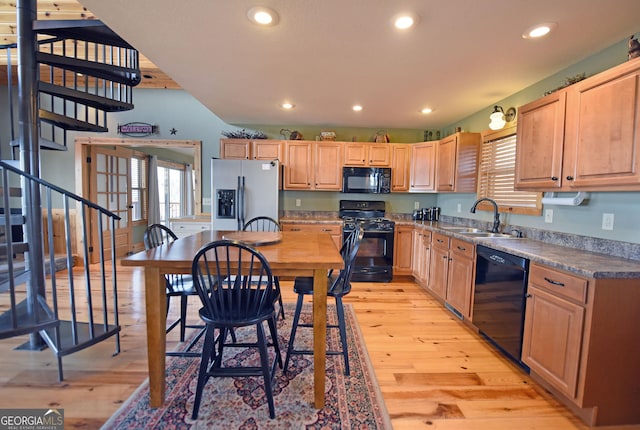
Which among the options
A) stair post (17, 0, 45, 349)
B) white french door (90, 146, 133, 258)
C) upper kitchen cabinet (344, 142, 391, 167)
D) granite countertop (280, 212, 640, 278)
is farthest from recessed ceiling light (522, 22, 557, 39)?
white french door (90, 146, 133, 258)

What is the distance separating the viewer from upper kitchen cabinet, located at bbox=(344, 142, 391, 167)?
4.41 m

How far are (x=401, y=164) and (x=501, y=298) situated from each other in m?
2.62

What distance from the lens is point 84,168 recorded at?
467 cm

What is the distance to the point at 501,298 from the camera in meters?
2.26

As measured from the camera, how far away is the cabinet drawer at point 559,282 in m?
1.60

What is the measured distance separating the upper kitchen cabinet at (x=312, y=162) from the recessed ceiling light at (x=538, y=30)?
8.76ft

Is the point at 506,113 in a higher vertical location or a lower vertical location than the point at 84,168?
higher

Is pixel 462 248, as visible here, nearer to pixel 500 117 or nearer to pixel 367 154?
pixel 500 117

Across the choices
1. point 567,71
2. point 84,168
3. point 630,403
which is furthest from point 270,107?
point 630,403

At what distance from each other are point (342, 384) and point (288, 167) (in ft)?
10.4

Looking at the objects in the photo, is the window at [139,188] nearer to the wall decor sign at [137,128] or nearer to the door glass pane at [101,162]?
the door glass pane at [101,162]

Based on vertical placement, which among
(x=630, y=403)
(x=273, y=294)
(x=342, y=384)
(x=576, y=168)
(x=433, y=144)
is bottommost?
(x=342, y=384)

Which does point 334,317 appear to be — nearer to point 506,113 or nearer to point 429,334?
point 429,334

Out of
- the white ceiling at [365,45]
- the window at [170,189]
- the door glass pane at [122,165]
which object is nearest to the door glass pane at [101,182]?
the door glass pane at [122,165]
